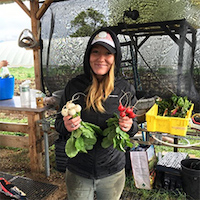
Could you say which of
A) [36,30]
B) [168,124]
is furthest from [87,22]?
[168,124]

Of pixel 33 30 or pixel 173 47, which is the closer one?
pixel 173 47

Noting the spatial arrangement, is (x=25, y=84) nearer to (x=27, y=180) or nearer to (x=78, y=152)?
(x=27, y=180)

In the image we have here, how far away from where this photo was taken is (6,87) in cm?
318

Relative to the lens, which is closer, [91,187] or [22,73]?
[91,187]

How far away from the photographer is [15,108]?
112 inches

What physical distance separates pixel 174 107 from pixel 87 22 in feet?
7.91

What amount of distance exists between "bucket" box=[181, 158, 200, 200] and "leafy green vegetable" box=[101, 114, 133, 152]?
1408 mm

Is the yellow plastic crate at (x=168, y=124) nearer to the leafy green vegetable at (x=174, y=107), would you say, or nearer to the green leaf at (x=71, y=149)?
the leafy green vegetable at (x=174, y=107)

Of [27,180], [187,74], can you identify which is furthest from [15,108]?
[187,74]

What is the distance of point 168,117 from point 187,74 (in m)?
1.79

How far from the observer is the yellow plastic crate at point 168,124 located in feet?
6.78

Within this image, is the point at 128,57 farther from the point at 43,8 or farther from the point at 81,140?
the point at 81,140

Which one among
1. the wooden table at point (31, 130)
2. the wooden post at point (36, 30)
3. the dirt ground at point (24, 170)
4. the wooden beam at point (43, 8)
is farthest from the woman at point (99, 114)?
the wooden post at point (36, 30)

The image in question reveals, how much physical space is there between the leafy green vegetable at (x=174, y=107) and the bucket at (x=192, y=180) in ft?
2.25
